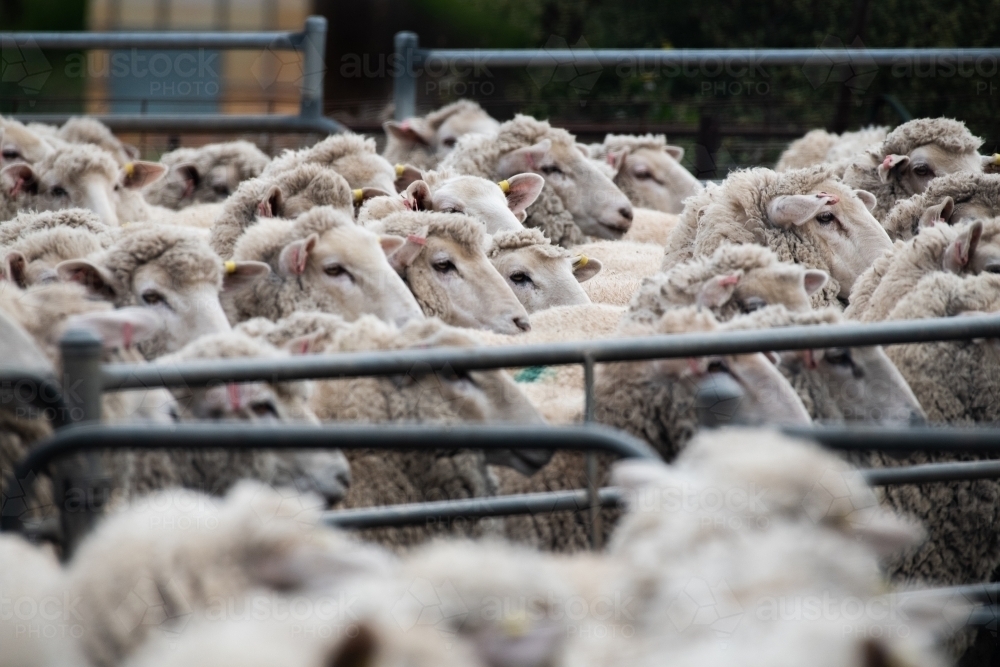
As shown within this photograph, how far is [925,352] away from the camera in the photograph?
384cm

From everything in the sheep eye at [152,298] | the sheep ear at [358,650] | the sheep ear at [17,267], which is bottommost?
the sheep ear at [17,267]

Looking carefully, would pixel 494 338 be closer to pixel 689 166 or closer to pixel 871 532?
pixel 871 532

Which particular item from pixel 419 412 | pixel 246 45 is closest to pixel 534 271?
pixel 419 412

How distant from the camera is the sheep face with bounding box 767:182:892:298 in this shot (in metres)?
4.84

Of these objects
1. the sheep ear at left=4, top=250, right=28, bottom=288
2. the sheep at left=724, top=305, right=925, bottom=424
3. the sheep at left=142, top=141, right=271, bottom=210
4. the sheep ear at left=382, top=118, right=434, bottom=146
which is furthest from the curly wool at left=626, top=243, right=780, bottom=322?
the sheep at left=142, top=141, right=271, bottom=210

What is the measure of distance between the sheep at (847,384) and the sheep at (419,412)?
81cm

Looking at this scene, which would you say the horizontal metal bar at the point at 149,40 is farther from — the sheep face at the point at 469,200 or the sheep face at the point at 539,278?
the sheep face at the point at 539,278

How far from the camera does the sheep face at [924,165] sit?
5.83 m

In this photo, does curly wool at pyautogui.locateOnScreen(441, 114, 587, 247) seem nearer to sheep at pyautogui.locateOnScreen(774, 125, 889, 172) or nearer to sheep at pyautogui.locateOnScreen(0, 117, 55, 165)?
sheep at pyautogui.locateOnScreen(774, 125, 889, 172)

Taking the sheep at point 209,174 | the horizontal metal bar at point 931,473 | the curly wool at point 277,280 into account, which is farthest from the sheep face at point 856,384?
the sheep at point 209,174

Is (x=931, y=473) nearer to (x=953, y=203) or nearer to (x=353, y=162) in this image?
(x=953, y=203)

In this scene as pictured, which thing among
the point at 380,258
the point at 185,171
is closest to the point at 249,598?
the point at 380,258

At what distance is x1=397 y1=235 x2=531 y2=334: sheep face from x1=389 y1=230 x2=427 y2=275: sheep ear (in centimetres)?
3

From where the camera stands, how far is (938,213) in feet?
16.2
